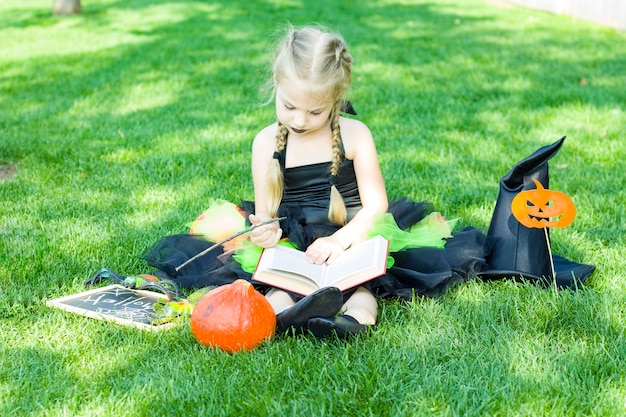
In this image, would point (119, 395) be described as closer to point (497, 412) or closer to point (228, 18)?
point (497, 412)

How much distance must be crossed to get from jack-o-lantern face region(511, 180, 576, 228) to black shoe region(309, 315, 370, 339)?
741 millimetres

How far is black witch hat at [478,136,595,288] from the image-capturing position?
2.87 metres

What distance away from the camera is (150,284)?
9.42 ft

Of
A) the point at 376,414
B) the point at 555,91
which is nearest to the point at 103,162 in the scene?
the point at 376,414

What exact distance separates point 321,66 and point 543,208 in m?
0.98

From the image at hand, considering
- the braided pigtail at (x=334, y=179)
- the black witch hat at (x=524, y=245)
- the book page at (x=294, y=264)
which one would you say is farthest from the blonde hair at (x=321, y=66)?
the black witch hat at (x=524, y=245)

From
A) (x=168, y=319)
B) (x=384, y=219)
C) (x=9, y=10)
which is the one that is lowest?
(x=9, y=10)

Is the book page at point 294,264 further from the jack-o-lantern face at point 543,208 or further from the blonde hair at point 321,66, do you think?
the jack-o-lantern face at point 543,208

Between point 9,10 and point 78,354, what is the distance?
537 inches

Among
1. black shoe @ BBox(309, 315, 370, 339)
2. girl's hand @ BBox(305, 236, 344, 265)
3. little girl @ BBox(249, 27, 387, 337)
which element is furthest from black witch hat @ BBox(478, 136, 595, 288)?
black shoe @ BBox(309, 315, 370, 339)

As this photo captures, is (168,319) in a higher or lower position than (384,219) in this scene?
lower

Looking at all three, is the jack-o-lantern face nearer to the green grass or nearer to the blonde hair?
the green grass

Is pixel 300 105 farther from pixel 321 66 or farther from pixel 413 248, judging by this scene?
pixel 413 248

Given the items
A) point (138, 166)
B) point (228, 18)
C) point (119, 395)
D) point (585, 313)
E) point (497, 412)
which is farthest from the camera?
point (228, 18)
